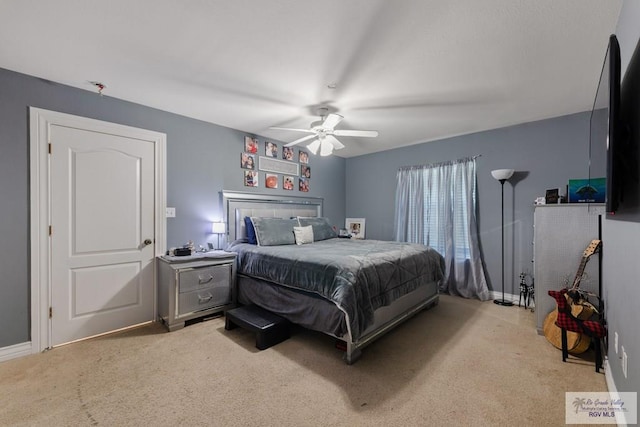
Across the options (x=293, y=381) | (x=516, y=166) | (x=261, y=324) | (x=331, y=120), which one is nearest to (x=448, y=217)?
(x=516, y=166)

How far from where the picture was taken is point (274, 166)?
180 inches

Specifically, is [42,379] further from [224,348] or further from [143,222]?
[143,222]

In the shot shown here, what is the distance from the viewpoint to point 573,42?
78.2 inches

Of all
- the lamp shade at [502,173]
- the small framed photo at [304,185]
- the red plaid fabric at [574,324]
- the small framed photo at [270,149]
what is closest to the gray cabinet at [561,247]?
the red plaid fabric at [574,324]

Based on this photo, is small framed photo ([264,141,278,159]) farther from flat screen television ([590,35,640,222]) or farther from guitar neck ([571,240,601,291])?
guitar neck ([571,240,601,291])

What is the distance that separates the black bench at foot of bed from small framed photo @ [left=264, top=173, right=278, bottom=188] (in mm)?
2137

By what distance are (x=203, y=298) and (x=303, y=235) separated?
5.04 ft

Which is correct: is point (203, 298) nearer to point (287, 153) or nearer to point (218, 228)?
point (218, 228)

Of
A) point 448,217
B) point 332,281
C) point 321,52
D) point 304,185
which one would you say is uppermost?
point 321,52

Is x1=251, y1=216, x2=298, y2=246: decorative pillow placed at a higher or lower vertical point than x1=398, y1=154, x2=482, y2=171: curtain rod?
lower

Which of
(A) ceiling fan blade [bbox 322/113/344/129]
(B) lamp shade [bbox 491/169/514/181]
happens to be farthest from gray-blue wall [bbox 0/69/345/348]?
(B) lamp shade [bbox 491/169/514/181]

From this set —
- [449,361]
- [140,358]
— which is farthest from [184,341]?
[449,361]

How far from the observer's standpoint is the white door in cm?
264

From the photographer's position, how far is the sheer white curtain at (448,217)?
4.10m
